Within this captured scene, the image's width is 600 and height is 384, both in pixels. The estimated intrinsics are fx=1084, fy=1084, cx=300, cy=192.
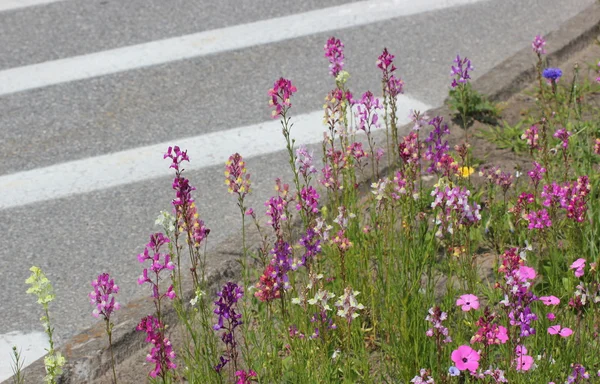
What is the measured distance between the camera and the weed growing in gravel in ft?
9.93

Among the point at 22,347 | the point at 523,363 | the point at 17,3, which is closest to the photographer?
the point at 523,363

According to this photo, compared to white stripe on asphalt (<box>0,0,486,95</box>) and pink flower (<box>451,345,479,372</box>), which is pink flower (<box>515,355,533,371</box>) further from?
white stripe on asphalt (<box>0,0,486,95</box>)

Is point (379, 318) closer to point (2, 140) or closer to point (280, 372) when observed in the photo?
point (280, 372)

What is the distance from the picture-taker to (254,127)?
18.5 feet

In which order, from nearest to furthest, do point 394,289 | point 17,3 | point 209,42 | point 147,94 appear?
point 394,289
point 147,94
point 209,42
point 17,3

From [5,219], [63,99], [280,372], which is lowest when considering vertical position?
[280,372]

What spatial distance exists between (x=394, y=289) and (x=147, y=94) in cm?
290

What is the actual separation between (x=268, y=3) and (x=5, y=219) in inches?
109

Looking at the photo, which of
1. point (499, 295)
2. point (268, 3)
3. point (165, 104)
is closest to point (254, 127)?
point (165, 104)

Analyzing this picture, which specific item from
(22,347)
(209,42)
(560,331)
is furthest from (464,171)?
(209,42)

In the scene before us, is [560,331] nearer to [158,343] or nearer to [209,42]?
[158,343]

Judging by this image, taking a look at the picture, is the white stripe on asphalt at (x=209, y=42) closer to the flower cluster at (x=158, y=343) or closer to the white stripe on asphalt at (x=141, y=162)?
the white stripe on asphalt at (x=141, y=162)

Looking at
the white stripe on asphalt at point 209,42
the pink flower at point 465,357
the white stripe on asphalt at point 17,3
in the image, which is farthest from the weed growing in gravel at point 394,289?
the white stripe on asphalt at point 17,3

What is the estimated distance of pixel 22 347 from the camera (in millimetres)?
4066
